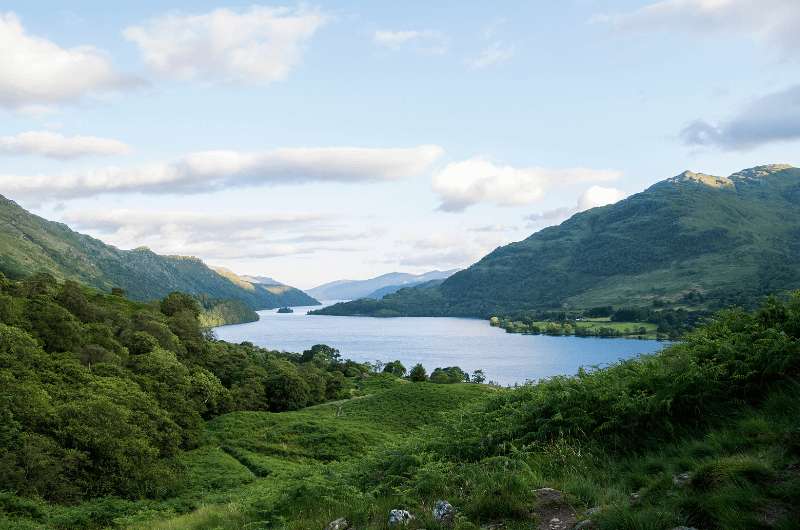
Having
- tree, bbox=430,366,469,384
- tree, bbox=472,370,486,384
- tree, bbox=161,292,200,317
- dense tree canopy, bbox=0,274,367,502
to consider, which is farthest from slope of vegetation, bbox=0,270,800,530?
tree, bbox=472,370,486,384

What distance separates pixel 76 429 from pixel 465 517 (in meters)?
38.7

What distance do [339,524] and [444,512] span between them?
9.48 feet

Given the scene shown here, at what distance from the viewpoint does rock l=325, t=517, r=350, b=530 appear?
42.0 feet

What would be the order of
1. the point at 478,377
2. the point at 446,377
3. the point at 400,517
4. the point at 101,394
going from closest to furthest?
the point at 400,517
the point at 101,394
the point at 446,377
the point at 478,377

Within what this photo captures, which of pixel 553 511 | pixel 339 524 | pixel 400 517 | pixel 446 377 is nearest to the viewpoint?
pixel 553 511

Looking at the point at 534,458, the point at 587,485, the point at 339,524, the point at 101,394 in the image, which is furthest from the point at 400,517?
the point at 101,394

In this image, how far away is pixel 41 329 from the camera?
188 ft

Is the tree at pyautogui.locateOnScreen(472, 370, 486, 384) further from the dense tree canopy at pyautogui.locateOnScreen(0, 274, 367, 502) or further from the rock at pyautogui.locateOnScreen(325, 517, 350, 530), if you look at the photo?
the rock at pyautogui.locateOnScreen(325, 517, 350, 530)

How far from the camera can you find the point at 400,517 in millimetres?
11789

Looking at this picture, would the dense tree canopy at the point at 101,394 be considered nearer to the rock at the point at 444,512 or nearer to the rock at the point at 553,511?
the rock at the point at 444,512

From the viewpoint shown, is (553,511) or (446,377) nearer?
(553,511)

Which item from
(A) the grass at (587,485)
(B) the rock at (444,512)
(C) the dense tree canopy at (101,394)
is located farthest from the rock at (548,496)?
(C) the dense tree canopy at (101,394)

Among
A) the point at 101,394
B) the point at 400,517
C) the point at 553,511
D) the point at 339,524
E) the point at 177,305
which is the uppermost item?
the point at 177,305

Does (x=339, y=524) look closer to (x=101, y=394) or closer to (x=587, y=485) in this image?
(x=587, y=485)
